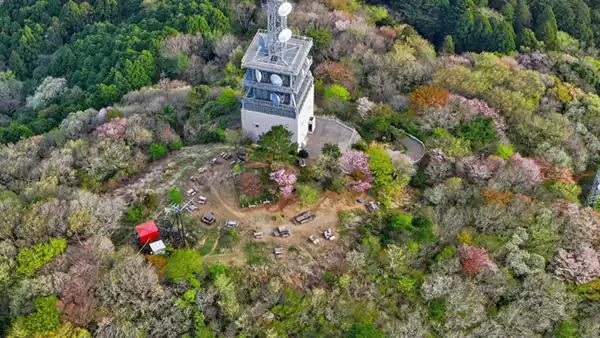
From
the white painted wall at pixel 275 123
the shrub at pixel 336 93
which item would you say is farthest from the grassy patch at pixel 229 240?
the shrub at pixel 336 93

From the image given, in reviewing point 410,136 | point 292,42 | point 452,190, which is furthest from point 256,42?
point 452,190

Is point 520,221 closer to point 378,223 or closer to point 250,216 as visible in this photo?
point 378,223

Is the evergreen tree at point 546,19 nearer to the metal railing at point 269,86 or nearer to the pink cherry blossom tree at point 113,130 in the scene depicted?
the metal railing at point 269,86

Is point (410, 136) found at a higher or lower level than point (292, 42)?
lower

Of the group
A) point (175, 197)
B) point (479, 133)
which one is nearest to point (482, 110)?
point (479, 133)

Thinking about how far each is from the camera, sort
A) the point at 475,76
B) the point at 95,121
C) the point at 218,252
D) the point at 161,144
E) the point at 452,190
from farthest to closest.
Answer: the point at 475,76 < the point at 95,121 < the point at 161,144 < the point at 452,190 < the point at 218,252

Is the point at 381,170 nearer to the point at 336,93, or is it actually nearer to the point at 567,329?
the point at 336,93
